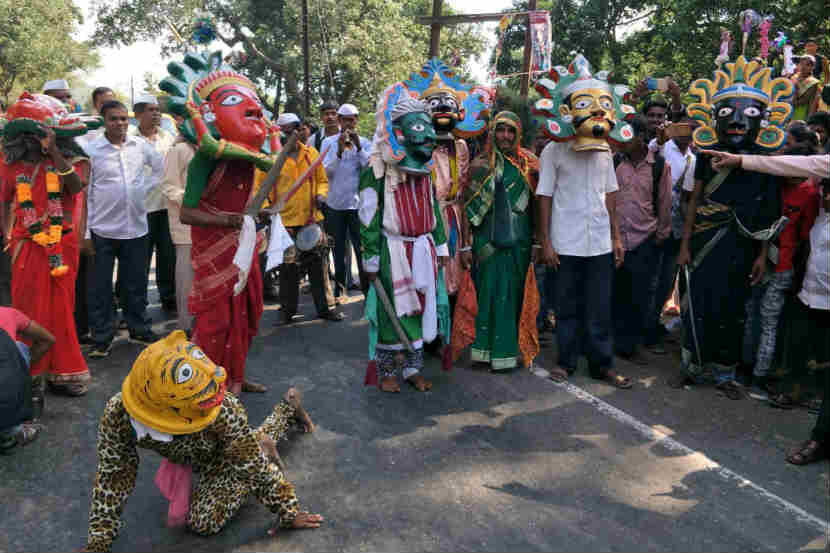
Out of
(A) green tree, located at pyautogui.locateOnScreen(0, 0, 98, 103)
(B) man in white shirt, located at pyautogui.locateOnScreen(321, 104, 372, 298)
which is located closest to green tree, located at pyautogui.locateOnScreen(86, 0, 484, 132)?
(A) green tree, located at pyautogui.locateOnScreen(0, 0, 98, 103)

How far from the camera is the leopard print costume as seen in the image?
2.84 meters

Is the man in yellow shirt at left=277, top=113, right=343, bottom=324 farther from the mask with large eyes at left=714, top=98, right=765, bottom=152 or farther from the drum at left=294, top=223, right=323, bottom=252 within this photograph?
the mask with large eyes at left=714, top=98, right=765, bottom=152

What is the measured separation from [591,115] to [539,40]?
9046 mm

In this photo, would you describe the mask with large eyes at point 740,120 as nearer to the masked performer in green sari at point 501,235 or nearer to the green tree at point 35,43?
the masked performer in green sari at point 501,235

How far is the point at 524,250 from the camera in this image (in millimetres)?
5484

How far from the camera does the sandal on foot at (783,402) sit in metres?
4.69

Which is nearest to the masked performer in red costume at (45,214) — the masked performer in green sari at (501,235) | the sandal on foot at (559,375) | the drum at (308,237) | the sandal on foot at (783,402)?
the drum at (308,237)

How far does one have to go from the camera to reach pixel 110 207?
555 cm

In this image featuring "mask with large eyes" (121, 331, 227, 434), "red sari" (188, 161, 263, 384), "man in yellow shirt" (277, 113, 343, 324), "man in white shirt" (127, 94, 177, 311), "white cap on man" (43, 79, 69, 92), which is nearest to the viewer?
"mask with large eyes" (121, 331, 227, 434)

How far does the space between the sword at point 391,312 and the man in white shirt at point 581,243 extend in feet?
4.31

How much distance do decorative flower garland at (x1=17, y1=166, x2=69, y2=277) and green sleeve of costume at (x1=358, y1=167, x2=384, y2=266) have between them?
2.12 meters

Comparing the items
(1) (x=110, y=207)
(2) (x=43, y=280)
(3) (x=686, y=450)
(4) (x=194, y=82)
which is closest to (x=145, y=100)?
(1) (x=110, y=207)

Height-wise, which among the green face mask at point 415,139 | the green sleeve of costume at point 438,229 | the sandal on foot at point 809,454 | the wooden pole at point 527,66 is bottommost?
the sandal on foot at point 809,454

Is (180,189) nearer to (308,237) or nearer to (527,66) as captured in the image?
(308,237)
